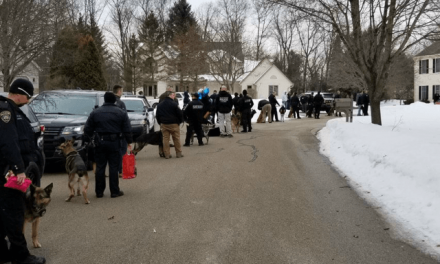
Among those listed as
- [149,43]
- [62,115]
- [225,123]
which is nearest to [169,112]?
[62,115]

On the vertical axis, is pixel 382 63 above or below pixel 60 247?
above

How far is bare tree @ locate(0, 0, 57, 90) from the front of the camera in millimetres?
19391

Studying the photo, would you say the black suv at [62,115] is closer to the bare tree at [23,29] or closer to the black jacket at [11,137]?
the black jacket at [11,137]

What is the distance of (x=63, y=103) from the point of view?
1249cm

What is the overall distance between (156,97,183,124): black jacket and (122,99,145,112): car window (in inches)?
183

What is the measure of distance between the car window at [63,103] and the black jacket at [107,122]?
383 cm

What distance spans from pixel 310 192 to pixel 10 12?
15.9 m

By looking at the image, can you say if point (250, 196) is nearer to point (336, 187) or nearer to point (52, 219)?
point (336, 187)

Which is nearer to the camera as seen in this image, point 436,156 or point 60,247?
point 60,247

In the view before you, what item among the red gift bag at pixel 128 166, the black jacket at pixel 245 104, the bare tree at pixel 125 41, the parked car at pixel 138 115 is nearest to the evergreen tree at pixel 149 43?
the bare tree at pixel 125 41

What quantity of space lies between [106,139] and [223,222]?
9.49 ft

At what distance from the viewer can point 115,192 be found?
8492 mm

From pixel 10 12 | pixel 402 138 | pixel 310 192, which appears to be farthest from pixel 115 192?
pixel 10 12

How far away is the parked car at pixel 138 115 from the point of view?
16.3m
